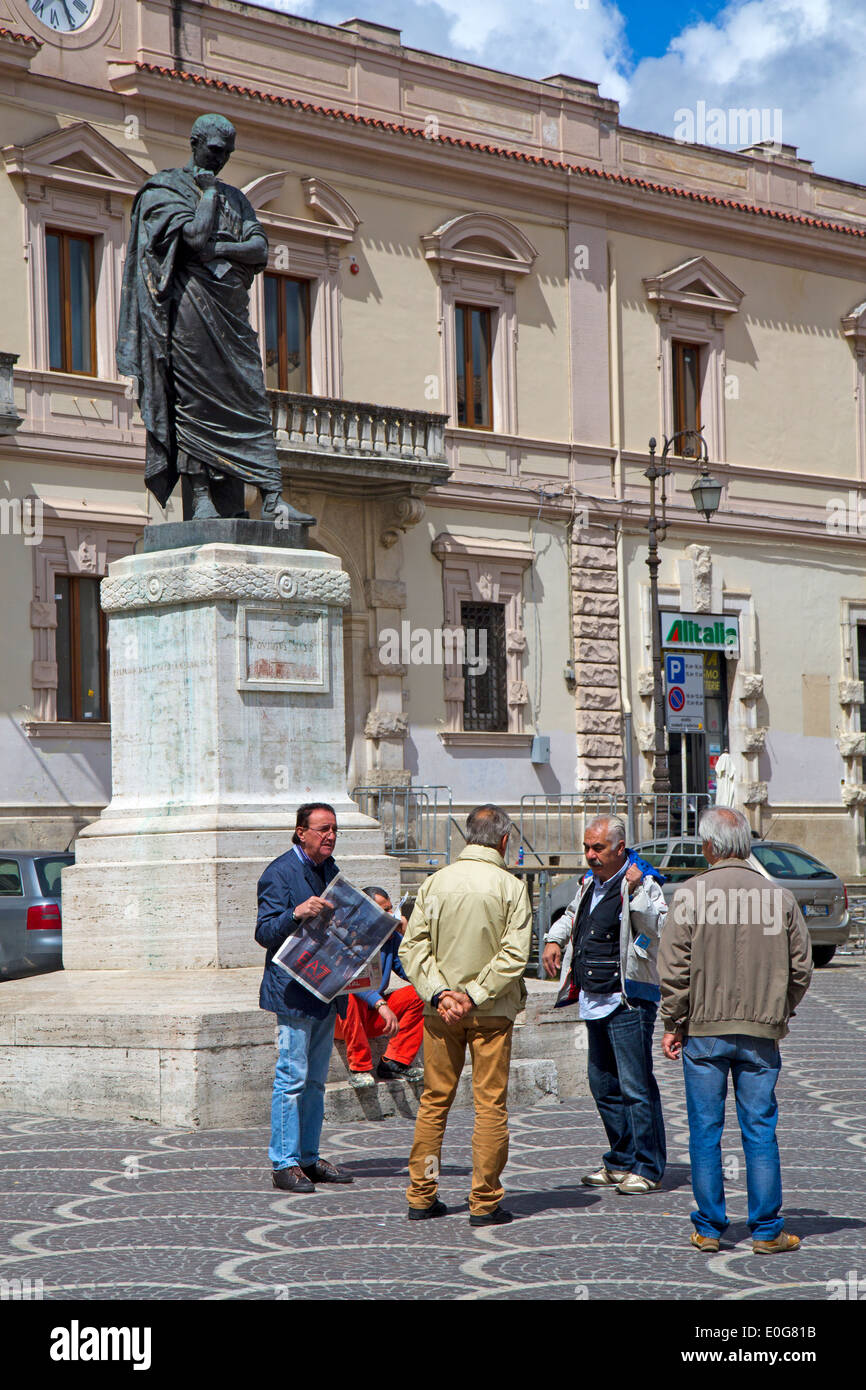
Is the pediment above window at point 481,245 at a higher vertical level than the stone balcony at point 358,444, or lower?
higher

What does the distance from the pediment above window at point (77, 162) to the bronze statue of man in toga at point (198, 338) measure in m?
13.4

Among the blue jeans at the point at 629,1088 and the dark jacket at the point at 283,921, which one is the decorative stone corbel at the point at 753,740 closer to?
the blue jeans at the point at 629,1088

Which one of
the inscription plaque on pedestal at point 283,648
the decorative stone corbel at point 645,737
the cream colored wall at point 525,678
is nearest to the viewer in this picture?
the inscription plaque on pedestal at point 283,648

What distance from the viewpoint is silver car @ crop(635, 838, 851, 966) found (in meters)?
23.0

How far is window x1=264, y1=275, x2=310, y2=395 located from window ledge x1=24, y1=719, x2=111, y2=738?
18.2 feet

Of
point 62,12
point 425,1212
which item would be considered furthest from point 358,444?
point 425,1212

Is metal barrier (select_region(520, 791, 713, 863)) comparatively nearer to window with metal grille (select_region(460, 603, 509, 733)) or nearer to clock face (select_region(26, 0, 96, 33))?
window with metal grille (select_region(460, 603, 509, 733))

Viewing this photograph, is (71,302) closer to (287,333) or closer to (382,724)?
(287,333)

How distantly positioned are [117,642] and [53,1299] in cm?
606

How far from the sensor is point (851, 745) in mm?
33531

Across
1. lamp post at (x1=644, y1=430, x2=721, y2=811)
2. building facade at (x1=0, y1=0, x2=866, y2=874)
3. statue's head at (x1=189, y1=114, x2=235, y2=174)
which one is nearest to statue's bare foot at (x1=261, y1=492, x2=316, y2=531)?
statue's head at (x1=189, y1=114, x2=235, y2=174)

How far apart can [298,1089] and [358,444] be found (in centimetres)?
1898

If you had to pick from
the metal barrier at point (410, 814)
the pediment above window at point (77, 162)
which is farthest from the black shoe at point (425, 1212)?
the pediment above window at point (77, 162)

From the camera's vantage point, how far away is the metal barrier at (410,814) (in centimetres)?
2695
